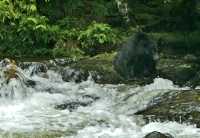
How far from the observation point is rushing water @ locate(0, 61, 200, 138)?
919 cm

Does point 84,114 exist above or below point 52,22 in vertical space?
below

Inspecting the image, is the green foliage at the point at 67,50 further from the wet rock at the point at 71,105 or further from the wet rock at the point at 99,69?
the wet rock at the point at 71,105

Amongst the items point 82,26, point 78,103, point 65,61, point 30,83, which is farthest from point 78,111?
point 82,26

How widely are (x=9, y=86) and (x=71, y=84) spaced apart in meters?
1.51

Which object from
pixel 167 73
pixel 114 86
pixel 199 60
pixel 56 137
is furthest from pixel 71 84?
pixel 56 137

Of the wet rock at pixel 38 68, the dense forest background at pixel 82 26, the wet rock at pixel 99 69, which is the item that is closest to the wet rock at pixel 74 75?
the wet rock at pixel 99 69

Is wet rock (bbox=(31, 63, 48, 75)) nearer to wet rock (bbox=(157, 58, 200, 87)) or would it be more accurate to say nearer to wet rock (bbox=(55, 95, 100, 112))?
wet rock (bbox=(55, 95, 100, 112))

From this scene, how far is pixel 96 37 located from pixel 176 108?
6308 millimetres

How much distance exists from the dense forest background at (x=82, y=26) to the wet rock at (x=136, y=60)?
184 centimetres

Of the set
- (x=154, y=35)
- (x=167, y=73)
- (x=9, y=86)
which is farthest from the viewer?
(x=154, y=35)

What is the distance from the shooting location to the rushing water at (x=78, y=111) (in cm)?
919

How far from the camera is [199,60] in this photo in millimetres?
14188

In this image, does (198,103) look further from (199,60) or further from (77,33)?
(77,33)

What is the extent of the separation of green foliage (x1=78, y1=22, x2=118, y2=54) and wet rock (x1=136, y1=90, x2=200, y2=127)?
5204 millimetres
